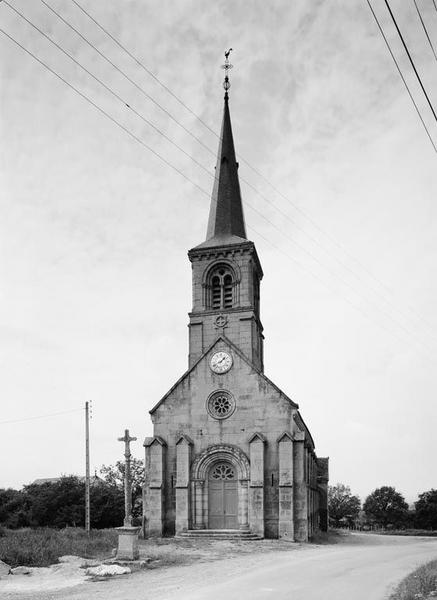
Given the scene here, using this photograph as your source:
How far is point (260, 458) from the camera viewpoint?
107ft

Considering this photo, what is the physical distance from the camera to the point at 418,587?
1368 cm

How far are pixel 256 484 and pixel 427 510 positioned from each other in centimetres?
3126

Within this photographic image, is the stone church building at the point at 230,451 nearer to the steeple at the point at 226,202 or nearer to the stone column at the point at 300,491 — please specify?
the stone column at the point at 300,491

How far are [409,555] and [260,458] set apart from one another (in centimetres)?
1004

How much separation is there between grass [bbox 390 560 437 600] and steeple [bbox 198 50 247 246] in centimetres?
2610

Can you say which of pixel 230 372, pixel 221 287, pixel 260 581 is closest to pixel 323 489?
pixel 230 372

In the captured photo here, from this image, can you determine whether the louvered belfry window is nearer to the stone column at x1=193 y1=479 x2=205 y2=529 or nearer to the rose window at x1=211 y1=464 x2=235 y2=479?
the rose window at x1=211 y1=464 x2=235 y2=479

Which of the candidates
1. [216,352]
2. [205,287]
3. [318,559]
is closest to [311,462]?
[216,352]

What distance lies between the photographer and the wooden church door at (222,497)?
108ft

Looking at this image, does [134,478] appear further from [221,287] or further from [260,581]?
[260,581]

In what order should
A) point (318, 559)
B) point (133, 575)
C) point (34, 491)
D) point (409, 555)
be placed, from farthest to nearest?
point (34, 491) < point (409, 555) < point (318, 559) < point (133, 575)

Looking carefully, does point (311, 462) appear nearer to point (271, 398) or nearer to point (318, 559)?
point (271, 398)

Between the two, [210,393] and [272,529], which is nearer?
[272,529]

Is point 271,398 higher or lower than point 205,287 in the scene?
lower
